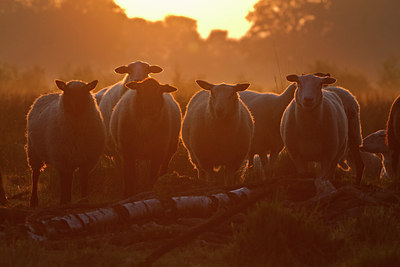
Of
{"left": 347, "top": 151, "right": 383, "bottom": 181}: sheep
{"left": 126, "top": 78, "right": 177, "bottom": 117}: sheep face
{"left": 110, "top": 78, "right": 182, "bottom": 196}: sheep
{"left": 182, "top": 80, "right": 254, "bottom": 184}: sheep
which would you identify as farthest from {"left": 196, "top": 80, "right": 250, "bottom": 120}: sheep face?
{"left": 347, "top": 151, "right": 383, "bottom": 181}: sheep

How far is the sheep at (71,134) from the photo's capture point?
29.7ft

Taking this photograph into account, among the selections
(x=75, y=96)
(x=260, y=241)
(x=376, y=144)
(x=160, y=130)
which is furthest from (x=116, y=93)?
(x=260, y=241)

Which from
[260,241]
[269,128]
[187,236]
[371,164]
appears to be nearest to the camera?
[260,241]

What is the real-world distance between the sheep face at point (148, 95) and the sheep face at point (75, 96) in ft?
2.18

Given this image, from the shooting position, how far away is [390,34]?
130500 mm

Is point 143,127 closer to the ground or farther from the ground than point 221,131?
farther from the ground

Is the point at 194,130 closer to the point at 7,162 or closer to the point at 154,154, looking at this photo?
the point at 154,154

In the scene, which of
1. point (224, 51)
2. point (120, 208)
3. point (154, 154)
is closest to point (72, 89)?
point (154, 154)

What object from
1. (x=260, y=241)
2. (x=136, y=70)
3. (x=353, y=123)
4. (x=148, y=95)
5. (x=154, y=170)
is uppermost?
(x=136, y=70)

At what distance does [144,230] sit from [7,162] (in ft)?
25.7

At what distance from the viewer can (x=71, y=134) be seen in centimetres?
909

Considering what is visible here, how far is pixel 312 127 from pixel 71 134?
380 cm

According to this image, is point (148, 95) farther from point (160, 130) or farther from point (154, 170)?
point (154, 170)

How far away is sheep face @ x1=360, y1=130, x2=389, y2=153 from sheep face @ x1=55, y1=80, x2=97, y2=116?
750cm
